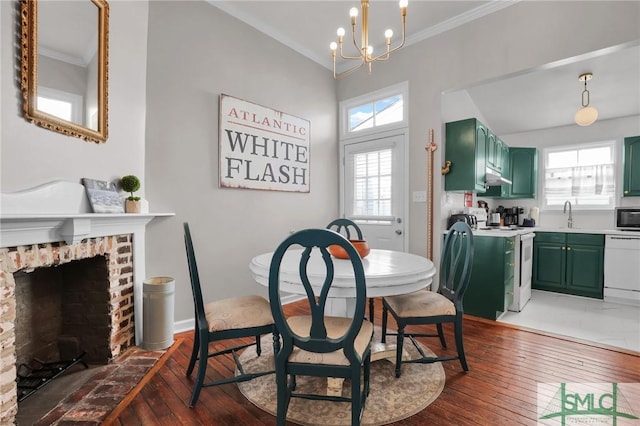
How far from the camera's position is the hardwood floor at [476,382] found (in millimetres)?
1550

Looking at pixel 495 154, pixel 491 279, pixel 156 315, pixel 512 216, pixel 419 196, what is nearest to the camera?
pixel 156 315

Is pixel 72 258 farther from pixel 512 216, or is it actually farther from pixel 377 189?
pixel 512 216

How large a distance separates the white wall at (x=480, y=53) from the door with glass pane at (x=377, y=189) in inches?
7.0

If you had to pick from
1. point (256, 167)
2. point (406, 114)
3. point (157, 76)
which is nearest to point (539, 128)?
point (406, 114)

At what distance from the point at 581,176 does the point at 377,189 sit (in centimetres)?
357

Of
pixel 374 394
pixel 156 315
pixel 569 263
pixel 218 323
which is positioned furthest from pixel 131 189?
pixel 569 263

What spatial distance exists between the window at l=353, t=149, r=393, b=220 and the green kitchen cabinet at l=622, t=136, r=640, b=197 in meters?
3.44

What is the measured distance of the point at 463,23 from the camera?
10.0ft

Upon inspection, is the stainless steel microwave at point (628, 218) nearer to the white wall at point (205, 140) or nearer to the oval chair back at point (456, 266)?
the oval chair back at point (456, 266)

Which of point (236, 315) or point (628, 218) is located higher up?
point (628, 218)

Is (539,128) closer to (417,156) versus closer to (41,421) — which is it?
(417,156)

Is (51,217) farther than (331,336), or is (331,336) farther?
(51,217)

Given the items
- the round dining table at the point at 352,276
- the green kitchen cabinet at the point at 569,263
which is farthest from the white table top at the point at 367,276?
the green kitchen cabinet at the point at 569,263

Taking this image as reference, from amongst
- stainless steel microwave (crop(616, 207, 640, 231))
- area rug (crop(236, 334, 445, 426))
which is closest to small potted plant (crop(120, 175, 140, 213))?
area rug (crop(236, 334, 445, 426))
